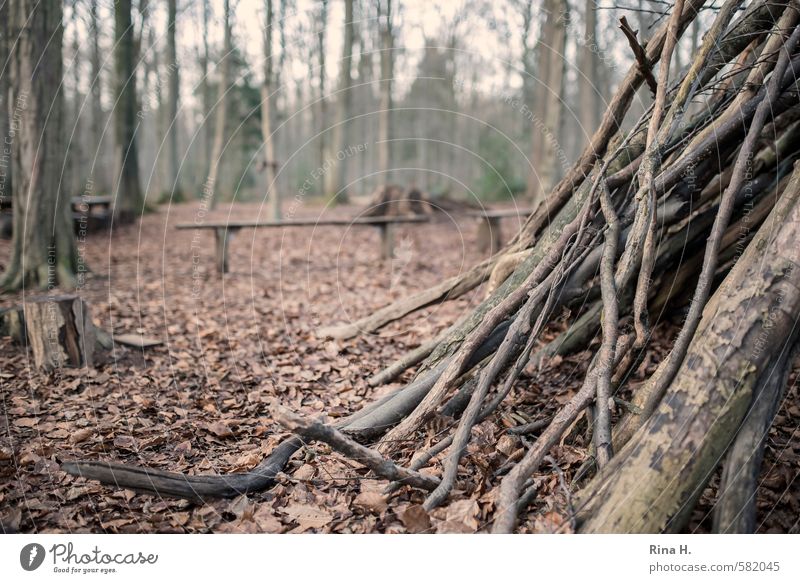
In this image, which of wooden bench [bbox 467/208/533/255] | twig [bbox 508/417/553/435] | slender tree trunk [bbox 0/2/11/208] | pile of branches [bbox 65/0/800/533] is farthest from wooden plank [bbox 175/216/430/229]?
twig [bbox 508/417/553/435]

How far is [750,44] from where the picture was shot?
10.3 ft

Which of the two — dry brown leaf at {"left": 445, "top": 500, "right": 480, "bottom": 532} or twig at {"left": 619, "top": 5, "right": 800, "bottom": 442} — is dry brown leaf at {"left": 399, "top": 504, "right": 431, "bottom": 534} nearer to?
dry brown leaf at {"left": 445, "top": 500, "right": 480, "bottom": 532}

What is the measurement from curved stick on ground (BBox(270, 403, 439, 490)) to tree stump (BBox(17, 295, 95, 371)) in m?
2.58

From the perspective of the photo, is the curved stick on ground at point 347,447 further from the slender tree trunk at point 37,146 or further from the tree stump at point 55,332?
the slender tree trunk at point 37,146

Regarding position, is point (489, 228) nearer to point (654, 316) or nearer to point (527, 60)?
point (654, 316)

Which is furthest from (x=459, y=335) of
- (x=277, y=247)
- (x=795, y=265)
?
(x=277, y=247)

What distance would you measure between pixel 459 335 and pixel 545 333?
100cm

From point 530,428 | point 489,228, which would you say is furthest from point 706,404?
point 489,228

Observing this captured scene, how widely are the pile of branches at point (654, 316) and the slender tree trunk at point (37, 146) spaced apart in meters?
4.23

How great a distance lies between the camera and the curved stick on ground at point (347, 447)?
6.57ft

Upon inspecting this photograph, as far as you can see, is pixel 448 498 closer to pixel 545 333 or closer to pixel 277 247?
pixel 545 333

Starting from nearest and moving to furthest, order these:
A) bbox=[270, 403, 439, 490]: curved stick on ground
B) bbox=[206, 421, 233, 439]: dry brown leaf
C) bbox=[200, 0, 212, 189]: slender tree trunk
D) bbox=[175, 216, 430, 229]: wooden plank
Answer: bbox=[270, 403, 439, 490]: curved stick on ground < bbox=[206, 421, 233, 439]: dry brown leaf < bbox=[175, 216, 430, 229]: wooden plank < bbox=[200, 0, 212, 189]: slender tree trunk

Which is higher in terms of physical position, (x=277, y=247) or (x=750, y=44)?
(x=750, y=44)

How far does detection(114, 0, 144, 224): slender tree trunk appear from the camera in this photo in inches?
419
